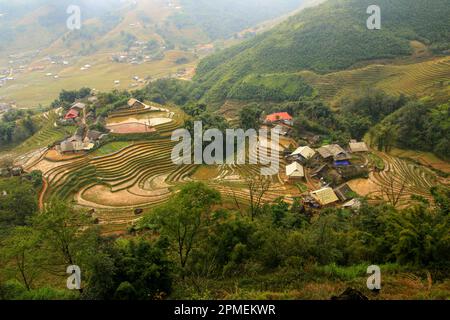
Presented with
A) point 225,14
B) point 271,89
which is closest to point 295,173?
point 271,89

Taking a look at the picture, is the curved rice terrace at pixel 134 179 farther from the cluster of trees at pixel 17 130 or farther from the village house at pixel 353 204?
the cluster of trees at pixel 17 130

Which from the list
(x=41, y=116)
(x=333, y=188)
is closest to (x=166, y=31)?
(x=41, y=116)

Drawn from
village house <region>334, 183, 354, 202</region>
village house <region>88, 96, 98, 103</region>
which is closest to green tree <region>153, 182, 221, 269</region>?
village house <region>334, 183, 354, 202</region>

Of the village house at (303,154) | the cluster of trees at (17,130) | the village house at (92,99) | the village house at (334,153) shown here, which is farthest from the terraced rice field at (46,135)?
the village house at (334,153)

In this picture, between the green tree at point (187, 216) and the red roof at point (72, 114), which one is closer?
the green tree at point (187, 216)
